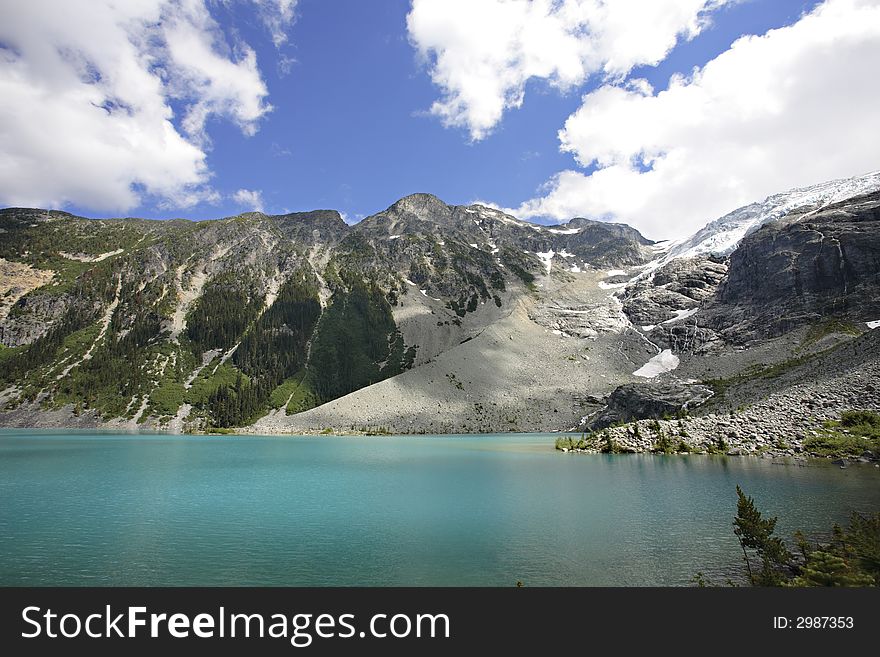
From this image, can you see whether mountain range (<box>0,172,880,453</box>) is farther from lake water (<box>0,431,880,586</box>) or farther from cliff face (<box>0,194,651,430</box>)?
lake water (<box>0,431,880,586</box>)

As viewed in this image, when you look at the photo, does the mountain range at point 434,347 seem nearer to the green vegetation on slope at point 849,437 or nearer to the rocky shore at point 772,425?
the rocky shore at point 772,425

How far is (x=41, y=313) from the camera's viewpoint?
18325 cm

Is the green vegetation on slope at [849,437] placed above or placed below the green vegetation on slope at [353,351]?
below

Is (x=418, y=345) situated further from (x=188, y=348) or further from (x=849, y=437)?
(x=849, y=437)

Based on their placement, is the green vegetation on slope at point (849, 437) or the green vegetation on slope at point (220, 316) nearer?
the green vegetation on slope at point (849, 437)

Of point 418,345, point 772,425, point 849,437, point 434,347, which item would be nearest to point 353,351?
point 418,345

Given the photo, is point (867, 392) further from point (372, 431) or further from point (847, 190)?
point (847, 190)

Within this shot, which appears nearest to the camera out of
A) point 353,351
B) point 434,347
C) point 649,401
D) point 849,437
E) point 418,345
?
point 849,437

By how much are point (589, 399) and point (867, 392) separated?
80.7 m

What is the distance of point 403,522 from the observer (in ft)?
73.7

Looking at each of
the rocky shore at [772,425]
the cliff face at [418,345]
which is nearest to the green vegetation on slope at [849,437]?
the rocky shore at [772,425]

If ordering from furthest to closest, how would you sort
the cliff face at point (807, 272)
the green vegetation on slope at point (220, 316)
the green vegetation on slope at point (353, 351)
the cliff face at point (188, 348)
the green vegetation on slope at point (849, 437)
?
the green vegetation on slope at point (220, 316), the green vegetation on slope at point (353, 351), the cliff face at point (188, 348), the cliff face at point (807, 272), the green vegetation on slope at point (849, 437)

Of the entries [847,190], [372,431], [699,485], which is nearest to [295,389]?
[372,431]

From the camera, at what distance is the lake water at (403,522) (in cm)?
1531
